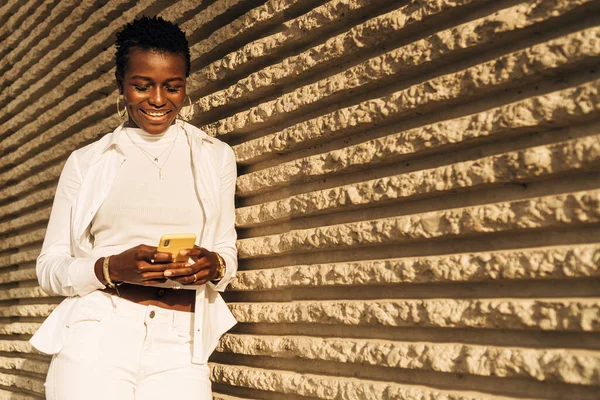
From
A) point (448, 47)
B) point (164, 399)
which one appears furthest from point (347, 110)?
point (164, 399)

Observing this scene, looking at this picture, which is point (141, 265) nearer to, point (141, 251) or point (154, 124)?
point (141, 251)

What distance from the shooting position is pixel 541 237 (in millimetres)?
2367

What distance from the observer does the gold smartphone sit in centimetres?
279

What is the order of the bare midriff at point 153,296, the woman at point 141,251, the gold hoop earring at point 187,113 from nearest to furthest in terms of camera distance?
1. the woman at point 141,251
2. the bare midriff at point 153,296
3. the gold hoop earring at point 187,113

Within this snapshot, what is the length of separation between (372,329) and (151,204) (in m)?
1.04

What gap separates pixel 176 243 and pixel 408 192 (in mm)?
885

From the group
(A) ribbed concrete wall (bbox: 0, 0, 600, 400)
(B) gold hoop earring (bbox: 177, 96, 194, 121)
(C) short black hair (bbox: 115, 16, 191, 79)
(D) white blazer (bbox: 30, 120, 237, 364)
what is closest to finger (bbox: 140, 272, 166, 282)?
(D) white blazer (bbox: 30, 120, 237, 364)

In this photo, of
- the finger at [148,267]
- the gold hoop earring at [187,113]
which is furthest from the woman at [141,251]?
the gold hoop earring at [187,113]

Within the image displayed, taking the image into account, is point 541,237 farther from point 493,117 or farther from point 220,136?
point 220,136

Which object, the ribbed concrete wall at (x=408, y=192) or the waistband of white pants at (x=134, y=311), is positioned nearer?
the ribbed concrete wall at (x=408, y=192)

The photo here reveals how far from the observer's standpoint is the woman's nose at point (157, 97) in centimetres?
318

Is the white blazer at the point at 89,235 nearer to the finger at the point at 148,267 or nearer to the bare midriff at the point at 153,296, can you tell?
the bare midriff at the point at 153,296

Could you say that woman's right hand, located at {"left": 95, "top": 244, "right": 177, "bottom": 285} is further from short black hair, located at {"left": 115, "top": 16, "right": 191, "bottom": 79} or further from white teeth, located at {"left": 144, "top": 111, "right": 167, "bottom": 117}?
short black hair, located at {"left": 115, "top": 16, "right": 191, "bottom": 79}

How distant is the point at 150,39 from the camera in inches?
126
